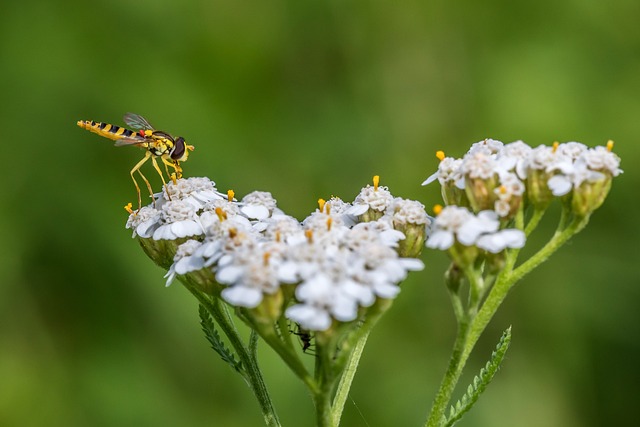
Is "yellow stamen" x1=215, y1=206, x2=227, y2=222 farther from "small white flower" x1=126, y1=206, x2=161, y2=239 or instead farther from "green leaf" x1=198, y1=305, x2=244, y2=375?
"green leaf" x1=198, y1=305, x2=244, y2=375

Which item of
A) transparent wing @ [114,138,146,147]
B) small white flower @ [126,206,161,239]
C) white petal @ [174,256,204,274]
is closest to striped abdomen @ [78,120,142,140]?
transparent wing @ [114,138,146,147]

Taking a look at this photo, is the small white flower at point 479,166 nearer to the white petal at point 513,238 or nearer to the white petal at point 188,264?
the white petal at point 513,238

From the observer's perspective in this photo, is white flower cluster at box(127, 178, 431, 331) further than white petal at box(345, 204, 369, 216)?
No

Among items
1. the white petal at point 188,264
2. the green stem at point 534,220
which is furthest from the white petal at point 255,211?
the green stem at point 534,220

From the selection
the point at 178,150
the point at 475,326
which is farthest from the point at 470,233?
the point at 178,150

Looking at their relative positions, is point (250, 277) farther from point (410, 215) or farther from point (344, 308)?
point (410, 215)

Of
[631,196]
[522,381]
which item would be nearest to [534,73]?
[631,196]

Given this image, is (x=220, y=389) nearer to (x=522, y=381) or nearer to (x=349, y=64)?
(x=522, y=381)
